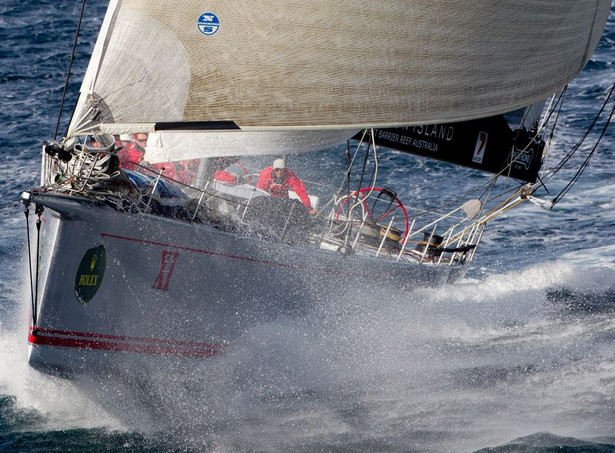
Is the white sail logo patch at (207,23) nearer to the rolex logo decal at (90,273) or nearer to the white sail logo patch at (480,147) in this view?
the rolex logo decal at (90,273)

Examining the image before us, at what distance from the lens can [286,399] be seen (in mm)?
9367

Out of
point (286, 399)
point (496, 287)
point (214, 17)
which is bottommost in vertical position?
point (286, 399)

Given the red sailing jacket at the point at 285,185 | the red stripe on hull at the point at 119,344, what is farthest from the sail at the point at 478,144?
the red stripe on hull at the point at 119,344

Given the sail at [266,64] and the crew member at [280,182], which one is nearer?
the sail at [266,64]

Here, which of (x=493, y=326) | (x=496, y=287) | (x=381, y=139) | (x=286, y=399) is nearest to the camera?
(x=286, y=399)

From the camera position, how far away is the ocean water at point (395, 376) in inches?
331

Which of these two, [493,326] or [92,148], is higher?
[92,148]

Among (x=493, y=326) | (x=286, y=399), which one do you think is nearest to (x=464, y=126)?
(x=493, y=326)

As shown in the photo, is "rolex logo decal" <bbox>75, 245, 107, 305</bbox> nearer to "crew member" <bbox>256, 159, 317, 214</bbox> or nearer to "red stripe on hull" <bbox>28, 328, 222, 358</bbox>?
"red stripe on hull" <bbox>28, 328, 222, 358</bbox>

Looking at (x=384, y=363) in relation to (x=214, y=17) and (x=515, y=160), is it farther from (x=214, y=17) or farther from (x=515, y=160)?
(x=214, y=17)

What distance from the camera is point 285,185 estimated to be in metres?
→ 11.0

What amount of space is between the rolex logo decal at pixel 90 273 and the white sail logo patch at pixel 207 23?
93.9 inches

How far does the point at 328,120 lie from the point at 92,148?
2145 mm

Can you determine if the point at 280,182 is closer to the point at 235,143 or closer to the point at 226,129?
the point at 235,143
